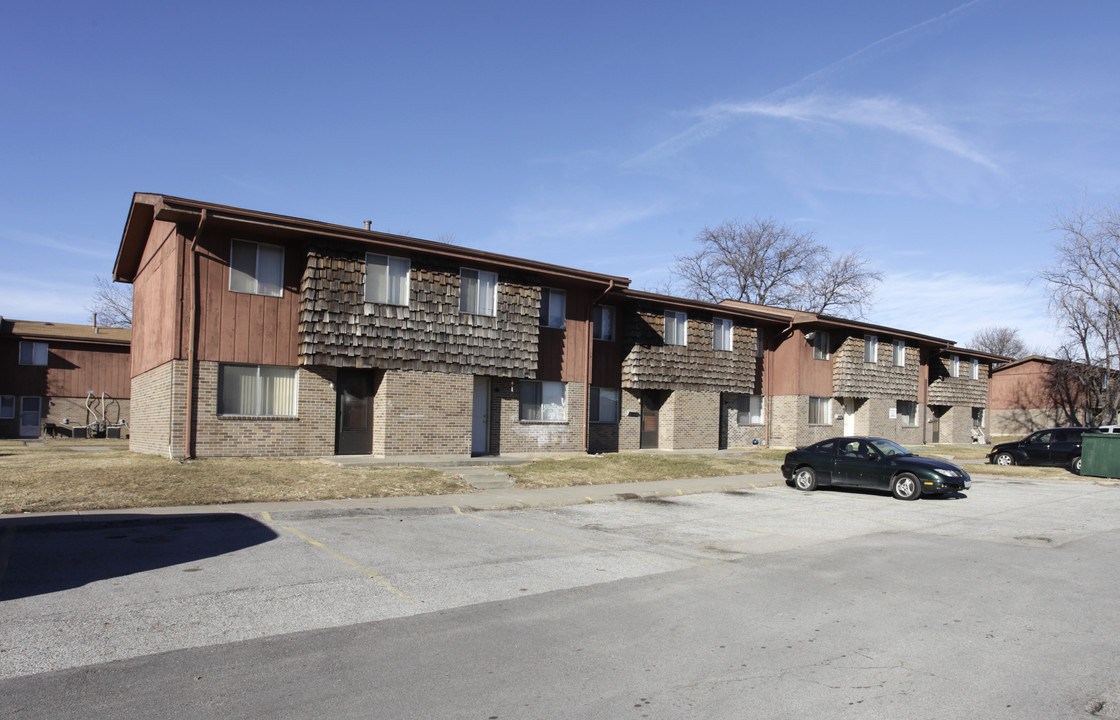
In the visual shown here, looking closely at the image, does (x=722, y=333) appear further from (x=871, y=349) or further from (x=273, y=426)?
(x=273, y=426)

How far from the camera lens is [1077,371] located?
45.6 meters

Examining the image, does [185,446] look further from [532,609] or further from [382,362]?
[532,609]

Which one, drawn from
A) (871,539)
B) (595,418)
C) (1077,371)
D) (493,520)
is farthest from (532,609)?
(1077,371)

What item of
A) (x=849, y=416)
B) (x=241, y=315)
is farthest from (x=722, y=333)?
(x=241, y=315)

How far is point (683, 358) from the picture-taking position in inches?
1105

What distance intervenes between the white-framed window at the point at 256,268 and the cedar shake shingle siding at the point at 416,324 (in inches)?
29.7

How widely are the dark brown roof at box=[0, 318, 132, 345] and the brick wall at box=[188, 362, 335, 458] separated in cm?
2474

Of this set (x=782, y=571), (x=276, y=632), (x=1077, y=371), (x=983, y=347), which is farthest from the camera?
(x=983, y=347)

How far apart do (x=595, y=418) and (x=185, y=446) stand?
1308 cm

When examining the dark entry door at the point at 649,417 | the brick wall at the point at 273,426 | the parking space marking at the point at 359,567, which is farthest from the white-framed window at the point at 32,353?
the parking space marking at the point at 359,567

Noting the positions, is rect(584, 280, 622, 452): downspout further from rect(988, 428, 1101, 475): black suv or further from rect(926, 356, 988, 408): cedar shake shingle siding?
rect(926, 356, 988, 408): cedar shake shingle siding

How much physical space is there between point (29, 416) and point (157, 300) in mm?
23206

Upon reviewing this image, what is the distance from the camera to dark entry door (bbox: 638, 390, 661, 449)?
28062 mm

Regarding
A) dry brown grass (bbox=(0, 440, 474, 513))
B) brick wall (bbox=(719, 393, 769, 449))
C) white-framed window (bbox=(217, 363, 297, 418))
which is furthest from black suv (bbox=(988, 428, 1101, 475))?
white-framed window (bbox=(217, 363, 297, 418))
